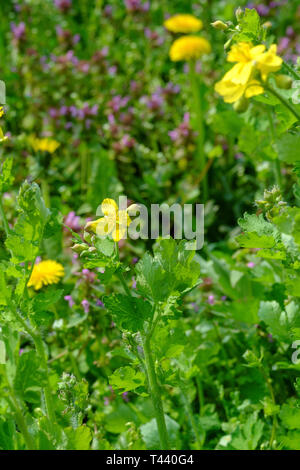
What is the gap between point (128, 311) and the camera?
1.01 meters

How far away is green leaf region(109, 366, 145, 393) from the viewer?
104cm

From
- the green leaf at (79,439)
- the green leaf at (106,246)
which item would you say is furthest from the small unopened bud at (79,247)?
the green leaf at (79,439)

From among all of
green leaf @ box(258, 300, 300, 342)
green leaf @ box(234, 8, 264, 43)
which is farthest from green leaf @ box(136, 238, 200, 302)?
green leaf @ box(258, 300, 300, 342)

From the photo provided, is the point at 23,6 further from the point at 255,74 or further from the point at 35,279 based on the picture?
the point at 255,74

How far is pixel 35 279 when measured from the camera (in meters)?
1.66

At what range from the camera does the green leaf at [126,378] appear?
104 centimetres

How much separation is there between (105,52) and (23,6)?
74 centimetres

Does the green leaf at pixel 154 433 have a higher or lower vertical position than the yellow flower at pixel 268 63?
lower

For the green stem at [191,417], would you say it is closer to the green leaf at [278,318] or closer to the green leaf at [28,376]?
the green leaf at [278,318]

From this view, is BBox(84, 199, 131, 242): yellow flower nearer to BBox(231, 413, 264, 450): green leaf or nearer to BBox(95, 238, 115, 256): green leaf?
BBox(95, 238, 115, 256): green leaf

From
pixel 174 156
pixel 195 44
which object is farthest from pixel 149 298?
pixel 195 44

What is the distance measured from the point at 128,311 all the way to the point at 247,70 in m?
0.41

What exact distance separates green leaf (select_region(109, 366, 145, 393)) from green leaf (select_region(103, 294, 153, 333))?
75 millimetres

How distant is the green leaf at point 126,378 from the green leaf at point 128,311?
75mm
